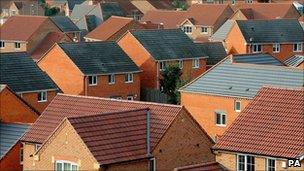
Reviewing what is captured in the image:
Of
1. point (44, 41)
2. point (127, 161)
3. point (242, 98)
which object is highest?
point (44, 41)

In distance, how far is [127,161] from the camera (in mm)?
38906

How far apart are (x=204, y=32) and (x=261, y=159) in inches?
3166

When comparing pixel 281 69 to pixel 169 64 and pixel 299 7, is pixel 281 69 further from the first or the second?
pixel 299 7

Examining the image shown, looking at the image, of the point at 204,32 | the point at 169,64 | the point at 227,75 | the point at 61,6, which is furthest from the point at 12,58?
the point at 61,6

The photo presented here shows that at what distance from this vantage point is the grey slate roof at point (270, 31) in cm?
9194

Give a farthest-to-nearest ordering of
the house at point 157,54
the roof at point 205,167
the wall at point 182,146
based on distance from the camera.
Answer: the house at point 157,54
the wall at point 182,146
the roof at point 205,167

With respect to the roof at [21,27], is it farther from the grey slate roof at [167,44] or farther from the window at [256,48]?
the window at [256,48]

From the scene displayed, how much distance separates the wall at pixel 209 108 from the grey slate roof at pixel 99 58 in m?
12.5

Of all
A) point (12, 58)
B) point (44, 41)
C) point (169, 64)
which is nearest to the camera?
point (12, 58)

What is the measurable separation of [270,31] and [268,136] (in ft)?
185

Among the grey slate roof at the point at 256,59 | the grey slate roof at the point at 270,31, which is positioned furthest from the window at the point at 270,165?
the grey slate roof at the point at 270,31

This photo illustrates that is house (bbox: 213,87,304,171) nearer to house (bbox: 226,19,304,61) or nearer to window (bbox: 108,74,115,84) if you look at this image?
window (bbox: 108,74,115,84)

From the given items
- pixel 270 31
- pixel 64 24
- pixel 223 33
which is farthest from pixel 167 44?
pixel 64 24

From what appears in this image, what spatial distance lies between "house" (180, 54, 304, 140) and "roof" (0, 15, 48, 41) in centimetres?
3795
